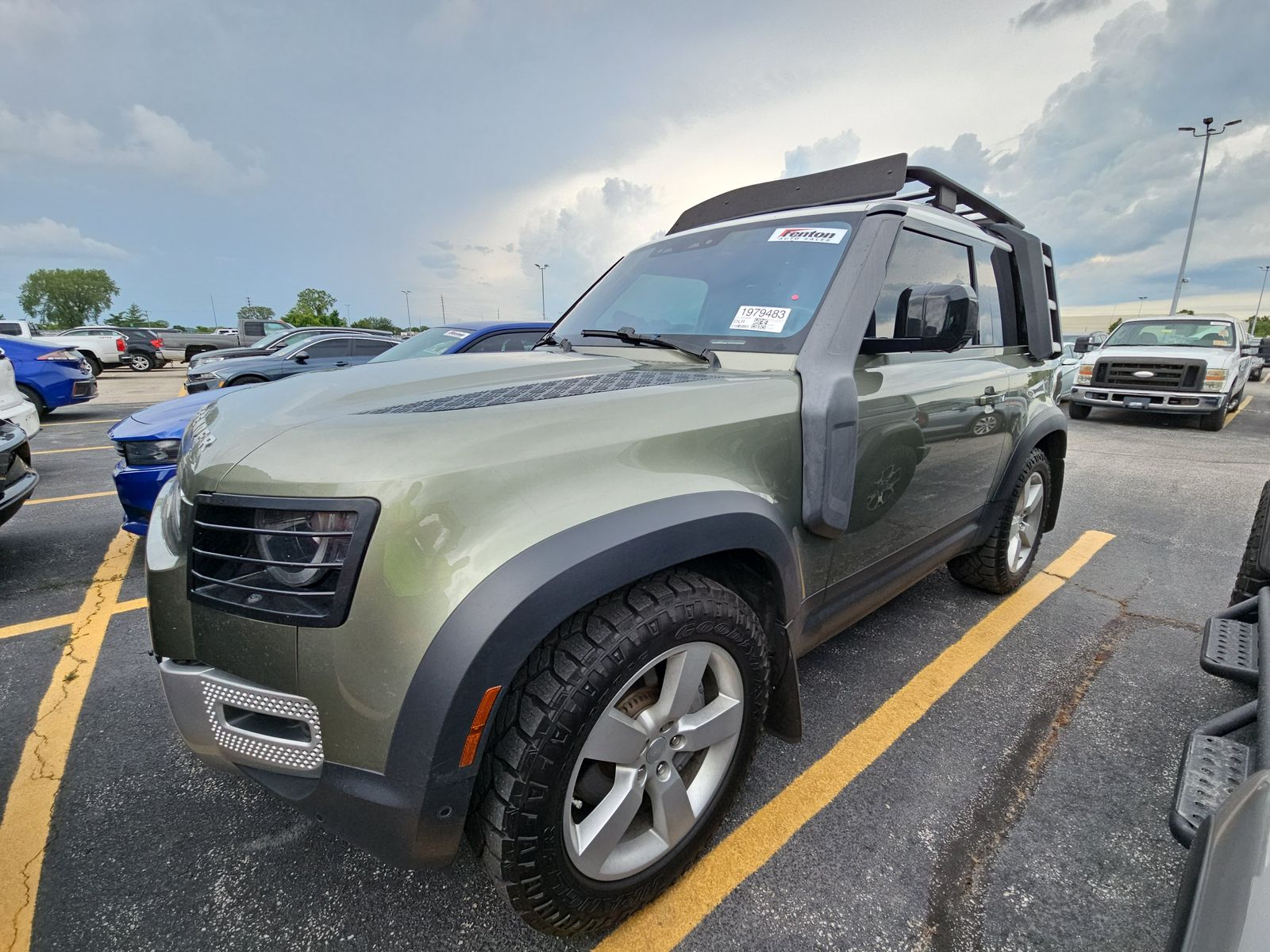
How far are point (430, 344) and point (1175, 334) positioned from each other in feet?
41.0

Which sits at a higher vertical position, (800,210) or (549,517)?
(800,210)

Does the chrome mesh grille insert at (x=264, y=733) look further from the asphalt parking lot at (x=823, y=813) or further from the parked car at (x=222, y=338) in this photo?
the parked car at (x=222, y=338)

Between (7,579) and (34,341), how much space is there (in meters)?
7.45

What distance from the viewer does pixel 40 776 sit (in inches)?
83.3

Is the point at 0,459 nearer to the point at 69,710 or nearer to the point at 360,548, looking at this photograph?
the point at 69,710

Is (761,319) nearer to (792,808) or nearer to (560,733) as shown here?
(560,733)

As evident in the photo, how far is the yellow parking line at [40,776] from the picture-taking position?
64.6 inches

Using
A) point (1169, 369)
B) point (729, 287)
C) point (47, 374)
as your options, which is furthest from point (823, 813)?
point (1169, 369)

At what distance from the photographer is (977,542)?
3129 millimetres

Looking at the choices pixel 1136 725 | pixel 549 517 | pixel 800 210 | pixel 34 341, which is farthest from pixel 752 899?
pixel 34 341

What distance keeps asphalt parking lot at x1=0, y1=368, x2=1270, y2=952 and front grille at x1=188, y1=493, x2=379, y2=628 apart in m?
0.94

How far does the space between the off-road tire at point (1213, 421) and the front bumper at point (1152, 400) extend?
24cm

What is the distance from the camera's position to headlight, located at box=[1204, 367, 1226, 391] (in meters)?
9.52

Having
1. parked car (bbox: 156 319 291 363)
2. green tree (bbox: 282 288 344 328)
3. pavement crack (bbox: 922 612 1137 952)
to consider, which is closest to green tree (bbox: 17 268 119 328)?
green tree (bbox: 282 288 344 328)
